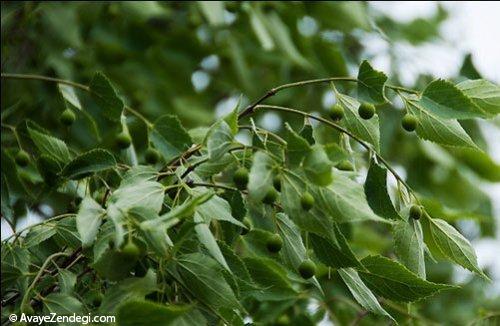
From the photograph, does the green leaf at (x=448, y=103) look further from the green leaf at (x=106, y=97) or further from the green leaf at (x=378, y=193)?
the green leaf at (x=106, y=97)

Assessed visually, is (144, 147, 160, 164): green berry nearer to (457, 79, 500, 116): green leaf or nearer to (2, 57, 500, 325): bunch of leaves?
(2, 57, 500, 325): bunch of leaves

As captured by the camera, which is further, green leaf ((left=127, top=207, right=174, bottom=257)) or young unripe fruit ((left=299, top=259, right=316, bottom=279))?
young unripe fruit ((left=299, top=259, right=316, bottom=279))

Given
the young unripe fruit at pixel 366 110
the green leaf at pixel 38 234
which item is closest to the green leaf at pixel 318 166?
the young unripe fruit at pixel 366 110

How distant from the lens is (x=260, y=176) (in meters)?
1.43

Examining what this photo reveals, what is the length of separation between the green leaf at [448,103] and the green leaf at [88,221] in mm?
593

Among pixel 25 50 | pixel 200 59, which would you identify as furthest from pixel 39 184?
pixel 200 59

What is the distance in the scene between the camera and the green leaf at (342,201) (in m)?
1.42

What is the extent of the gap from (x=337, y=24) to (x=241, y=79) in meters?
0.68

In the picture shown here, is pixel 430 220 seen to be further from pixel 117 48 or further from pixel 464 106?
pixel 117 48

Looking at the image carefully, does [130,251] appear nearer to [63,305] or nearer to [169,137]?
[63,305]

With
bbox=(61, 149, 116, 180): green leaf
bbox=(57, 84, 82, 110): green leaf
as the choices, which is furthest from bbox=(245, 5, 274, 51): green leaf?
bbox=(61, 149, 116, 180): green leaf

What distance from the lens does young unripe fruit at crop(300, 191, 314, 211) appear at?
1.42 meters

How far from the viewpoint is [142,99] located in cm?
353

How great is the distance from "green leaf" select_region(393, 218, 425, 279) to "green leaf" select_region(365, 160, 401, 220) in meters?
0.05
